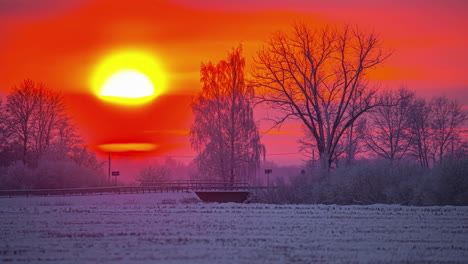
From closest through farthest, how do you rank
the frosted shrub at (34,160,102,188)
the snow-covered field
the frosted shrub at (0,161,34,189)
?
the snow-covered field < the frosted shrub at (0,161,34,189) < the frosted shrub at (34,160,102,188)

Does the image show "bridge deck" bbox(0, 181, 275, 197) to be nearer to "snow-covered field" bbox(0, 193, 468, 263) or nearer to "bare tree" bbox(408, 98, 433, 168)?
"bare tree" bbox(408, 98, 433, 168)

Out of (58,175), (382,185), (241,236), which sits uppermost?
(58,175)

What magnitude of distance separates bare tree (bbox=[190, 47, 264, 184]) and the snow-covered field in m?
29.1

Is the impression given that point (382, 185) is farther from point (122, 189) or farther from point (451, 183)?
point (122, 189)

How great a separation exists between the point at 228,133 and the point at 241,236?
1548 inches

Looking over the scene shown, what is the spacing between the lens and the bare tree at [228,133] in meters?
56.9

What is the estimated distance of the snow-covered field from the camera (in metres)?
14.3

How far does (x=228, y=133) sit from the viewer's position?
57125 millimetres

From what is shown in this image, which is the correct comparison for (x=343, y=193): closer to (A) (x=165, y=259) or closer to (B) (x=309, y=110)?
(B) (x=309, y=110)

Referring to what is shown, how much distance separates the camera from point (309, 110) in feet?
136

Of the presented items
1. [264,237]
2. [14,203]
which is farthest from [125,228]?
[14,203]

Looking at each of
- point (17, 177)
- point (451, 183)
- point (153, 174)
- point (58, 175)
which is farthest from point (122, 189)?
point (451, 183)

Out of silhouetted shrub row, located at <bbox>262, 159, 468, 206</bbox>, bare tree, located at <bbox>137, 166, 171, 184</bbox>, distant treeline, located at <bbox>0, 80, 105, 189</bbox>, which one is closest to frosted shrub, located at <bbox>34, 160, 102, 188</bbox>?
distant treeline, located at <bbox>0, 80, 105, 189</bbox>

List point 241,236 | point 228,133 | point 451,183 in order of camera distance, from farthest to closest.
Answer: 1. point 228,133
2. point 451,183
3. point 241,236
